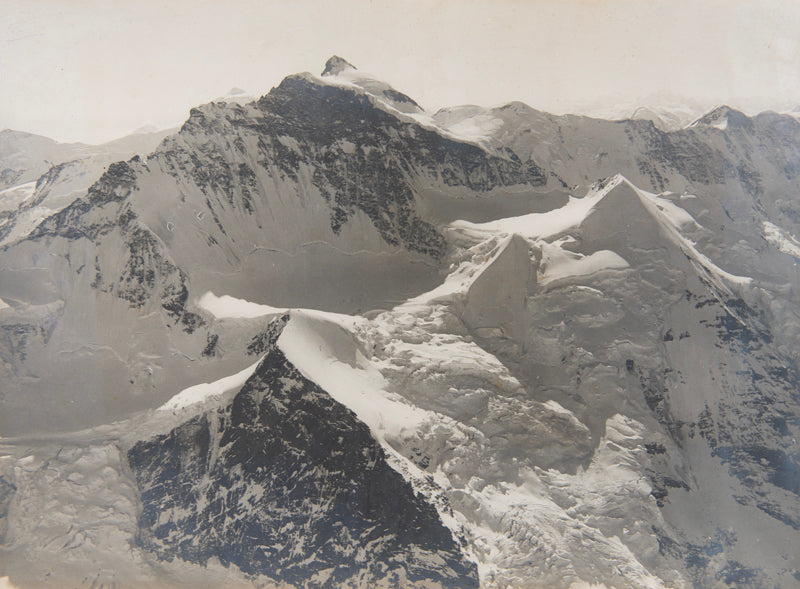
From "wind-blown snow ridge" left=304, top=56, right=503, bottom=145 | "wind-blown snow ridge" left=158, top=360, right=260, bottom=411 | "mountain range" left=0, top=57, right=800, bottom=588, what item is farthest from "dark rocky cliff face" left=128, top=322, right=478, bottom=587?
"wind-blown snow ridge" left=304, top=56, right=503, bottom=145

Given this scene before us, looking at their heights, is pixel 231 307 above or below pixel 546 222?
below

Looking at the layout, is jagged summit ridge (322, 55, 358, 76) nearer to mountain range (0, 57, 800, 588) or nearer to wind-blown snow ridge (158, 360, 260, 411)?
mountain range (0, 57, 800, 588)

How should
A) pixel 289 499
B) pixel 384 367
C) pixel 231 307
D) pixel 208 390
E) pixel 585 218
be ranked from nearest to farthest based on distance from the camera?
pixel 289 499, pixel 208 390, pixel 384 367, pixel 231 307, pixel 585 218

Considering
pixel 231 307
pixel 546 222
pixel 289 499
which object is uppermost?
pixel 546 222

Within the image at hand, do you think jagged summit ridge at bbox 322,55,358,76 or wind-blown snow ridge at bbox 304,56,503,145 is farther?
jagged summit ridge at bbox 322,55,358,76

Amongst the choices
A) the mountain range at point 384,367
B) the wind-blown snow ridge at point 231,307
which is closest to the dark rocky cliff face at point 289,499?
the mountain range at point 384,367

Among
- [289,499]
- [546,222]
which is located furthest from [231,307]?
[546,222]

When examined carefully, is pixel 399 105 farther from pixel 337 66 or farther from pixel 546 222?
pixel 546 222

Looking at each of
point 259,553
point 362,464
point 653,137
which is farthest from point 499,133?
point 259,553
